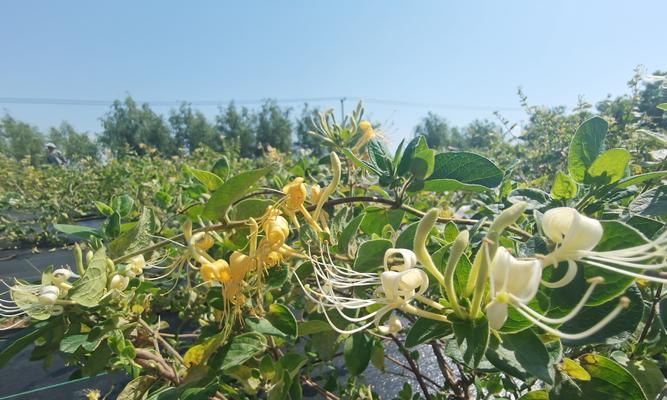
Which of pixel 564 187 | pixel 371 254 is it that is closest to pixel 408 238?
pixel 371 254

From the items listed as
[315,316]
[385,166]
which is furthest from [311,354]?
[385,166]

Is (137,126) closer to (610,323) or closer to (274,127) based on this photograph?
(274,127)

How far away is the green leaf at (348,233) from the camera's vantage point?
0.61 m

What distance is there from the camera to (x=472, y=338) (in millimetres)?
363

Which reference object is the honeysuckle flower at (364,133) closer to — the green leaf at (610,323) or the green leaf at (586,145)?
the green leaf at (586,145)

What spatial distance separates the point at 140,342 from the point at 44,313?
300 mm

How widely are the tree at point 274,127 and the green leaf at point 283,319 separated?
29.3 metres

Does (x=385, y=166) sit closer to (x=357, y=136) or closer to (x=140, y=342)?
(x=357, y=136)

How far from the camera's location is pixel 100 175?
3383 mm

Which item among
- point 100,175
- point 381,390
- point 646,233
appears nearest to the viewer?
point 646,233

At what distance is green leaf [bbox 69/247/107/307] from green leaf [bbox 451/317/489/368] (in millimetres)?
455

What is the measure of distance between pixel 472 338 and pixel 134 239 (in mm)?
515

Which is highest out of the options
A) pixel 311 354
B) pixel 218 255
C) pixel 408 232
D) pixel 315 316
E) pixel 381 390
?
pixel 408 232

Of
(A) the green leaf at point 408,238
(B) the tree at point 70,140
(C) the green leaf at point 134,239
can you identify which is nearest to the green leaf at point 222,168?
(C) the green leaf at point 134,239
